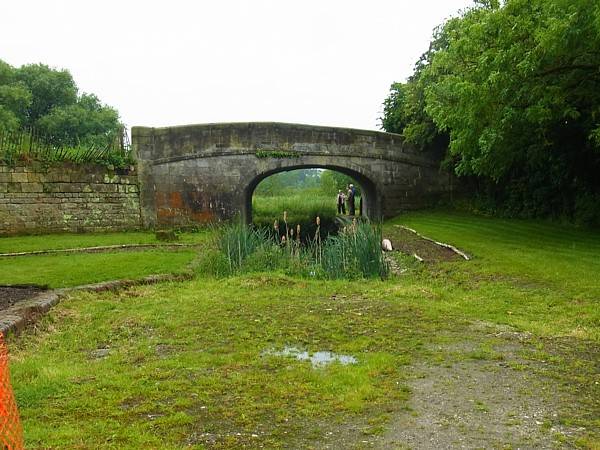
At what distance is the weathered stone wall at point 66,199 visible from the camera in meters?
15.0

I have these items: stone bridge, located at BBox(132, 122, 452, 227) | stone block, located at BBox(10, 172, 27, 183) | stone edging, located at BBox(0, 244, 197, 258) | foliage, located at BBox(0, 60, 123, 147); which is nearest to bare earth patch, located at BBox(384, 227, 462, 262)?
stone bridge, located at BBox(132, 122, 452, 227)

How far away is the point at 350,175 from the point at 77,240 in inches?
360

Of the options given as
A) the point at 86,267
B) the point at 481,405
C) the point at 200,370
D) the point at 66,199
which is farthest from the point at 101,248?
the point at 481,405

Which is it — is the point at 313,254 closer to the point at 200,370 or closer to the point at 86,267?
the point at 86,267

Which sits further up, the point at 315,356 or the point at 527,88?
the point at 527,88

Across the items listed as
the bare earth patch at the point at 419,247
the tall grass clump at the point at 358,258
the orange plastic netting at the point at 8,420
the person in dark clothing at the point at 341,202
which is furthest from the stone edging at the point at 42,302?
the person in dark clothing at the point at 341,202

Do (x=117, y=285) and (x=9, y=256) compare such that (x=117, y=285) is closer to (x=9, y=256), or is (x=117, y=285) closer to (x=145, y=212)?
(x=9, y=256)

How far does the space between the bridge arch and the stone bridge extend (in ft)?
0.14

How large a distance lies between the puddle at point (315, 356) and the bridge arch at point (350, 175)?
12.8 meters

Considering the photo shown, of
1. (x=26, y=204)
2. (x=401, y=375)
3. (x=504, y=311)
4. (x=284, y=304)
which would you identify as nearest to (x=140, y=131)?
(x=26, y=204)

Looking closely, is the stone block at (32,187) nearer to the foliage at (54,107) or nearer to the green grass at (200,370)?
the green grass at (200,370)

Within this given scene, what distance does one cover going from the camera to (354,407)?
11.8 feet

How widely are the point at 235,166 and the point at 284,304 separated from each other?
11.1 meters

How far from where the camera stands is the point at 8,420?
9.76 ft
